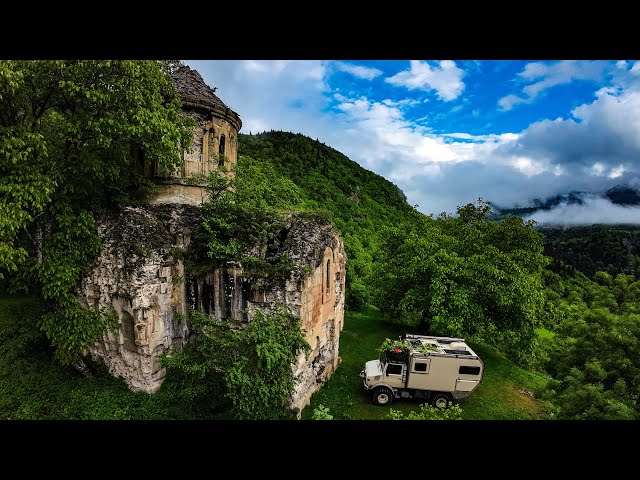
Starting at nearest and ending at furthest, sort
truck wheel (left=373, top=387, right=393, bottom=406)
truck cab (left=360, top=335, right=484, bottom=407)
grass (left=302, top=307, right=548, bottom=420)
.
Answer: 1. truck cab (left=360, top=335, right=484, bottom=407)
2. grass (left=302, top=307, right=548, bottom=420)
3. truck wheel (left=373, top=387, right=393, bottom=406)

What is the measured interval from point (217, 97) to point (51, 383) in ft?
44.6

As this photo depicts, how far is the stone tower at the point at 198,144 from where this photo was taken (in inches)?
631

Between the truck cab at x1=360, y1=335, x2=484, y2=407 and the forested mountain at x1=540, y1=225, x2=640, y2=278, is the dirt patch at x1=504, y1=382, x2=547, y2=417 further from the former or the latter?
the forested mountain at x1=540, y1=225, x2=640, y2=278

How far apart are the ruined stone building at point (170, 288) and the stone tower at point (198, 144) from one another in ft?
2.95

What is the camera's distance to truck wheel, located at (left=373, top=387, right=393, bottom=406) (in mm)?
14713

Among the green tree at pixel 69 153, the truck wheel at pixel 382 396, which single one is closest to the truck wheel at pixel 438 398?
the truck wheel at pixel 382 396

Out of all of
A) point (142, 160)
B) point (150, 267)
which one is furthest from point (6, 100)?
point (150, 267)

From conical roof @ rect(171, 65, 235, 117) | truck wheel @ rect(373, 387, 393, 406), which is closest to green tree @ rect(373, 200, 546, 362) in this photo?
truck wheel @ rect(373, 387, 393, 406)

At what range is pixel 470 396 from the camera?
1642cm

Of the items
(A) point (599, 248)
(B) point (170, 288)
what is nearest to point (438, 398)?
(B) point (170, 288)

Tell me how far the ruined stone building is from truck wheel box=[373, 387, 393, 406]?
8.12 feet

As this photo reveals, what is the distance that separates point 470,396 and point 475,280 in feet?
17.7

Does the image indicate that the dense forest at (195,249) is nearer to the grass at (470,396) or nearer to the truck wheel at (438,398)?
the grass at (470,396)
